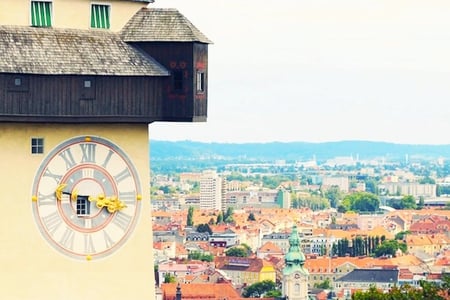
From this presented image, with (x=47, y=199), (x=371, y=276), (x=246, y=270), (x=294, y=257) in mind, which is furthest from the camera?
(x=246, y=270)

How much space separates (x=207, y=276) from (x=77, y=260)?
98.0m

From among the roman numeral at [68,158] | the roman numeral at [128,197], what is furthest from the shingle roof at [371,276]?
the roman numeral at [68,158]

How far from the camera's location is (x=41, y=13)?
21984 mm

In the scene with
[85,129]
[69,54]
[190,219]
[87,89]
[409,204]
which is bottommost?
[190,219]

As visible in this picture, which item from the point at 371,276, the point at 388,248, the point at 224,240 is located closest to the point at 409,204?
the point at 224,240

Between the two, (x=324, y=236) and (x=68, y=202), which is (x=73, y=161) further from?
(x=324, y=236)

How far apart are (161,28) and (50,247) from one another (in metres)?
2.93

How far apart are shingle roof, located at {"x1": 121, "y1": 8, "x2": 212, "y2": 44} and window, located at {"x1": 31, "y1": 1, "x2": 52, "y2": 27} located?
40.6 inches

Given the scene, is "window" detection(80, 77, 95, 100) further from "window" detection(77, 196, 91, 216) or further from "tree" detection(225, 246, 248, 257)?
"tree" detection(225, 246, 248, 257)

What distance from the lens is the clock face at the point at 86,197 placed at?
72.7ft

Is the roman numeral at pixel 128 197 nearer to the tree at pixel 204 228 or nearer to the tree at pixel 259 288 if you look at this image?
the tree at pixel 259 288

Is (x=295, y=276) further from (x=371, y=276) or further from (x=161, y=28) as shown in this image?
(x=161, y=28)

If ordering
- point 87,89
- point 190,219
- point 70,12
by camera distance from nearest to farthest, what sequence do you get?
point 87,89 < point 70,12 < point 190,219

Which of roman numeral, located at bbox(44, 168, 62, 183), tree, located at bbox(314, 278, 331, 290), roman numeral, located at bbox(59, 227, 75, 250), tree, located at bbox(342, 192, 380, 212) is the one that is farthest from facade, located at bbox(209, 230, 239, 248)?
roman numeral, located at bbox(44, 168, 62, 183)
